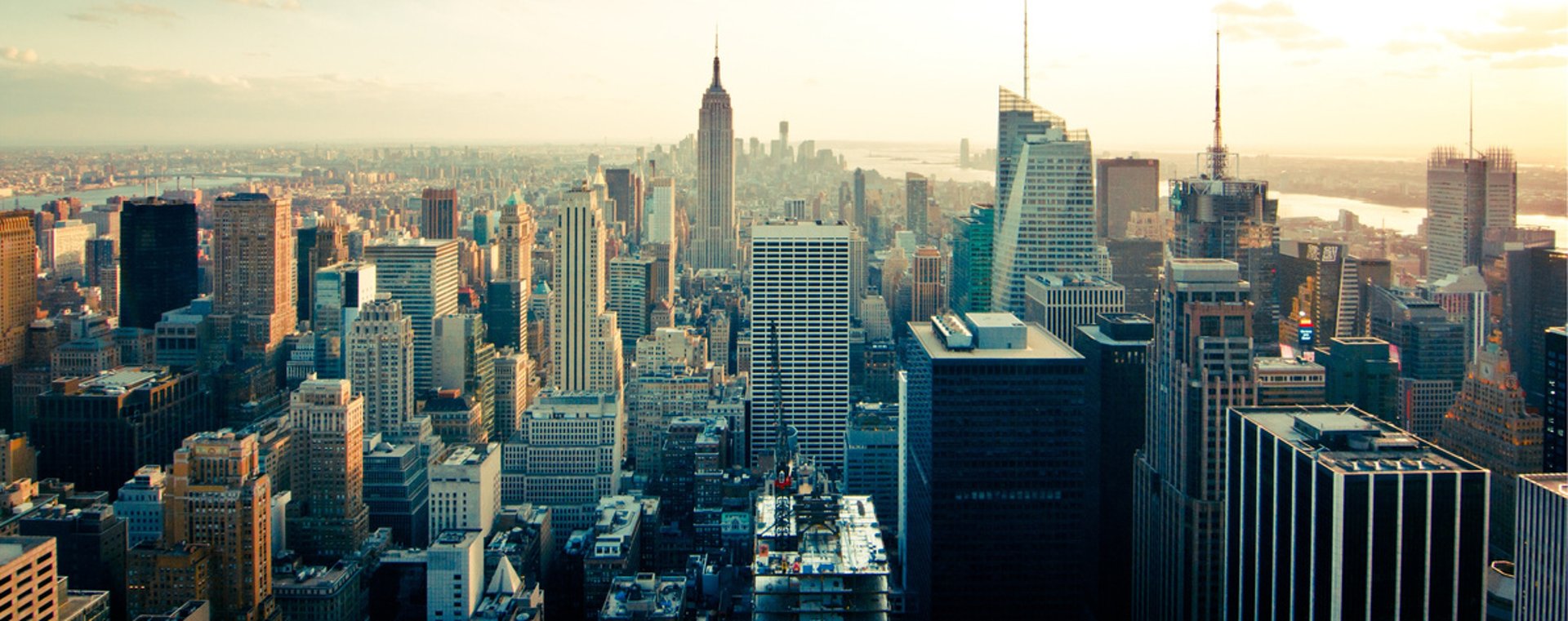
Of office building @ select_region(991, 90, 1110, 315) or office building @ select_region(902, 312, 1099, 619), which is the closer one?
office building @ select_region(902, 312, 1099, 619)

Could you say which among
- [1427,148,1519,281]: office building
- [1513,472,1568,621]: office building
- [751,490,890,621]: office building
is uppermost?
[1427,148,1519,281]: office building

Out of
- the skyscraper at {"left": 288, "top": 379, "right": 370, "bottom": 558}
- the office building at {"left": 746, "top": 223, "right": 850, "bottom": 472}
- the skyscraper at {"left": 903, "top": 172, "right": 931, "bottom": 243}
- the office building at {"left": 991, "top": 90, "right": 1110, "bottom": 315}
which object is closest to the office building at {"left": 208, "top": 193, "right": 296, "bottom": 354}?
the skyscraper at {"left": 288, "top": 379, "right": 370, "bottom": 558}

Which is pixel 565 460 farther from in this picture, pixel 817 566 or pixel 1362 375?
pixel 1362 375

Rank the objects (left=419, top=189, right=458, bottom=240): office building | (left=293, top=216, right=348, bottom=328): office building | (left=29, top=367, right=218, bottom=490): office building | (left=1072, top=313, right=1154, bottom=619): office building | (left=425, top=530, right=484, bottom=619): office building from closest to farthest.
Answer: (left=425, top=530, right=484, bottom=619): office building → (left=1072, top=313, right=1154, bottom=619): office building → (left=29, top=367, right=218, bottom=490): office building → (left=293, top=216, right=348, bottom=328): office building → (left=419, top=189, right=458, bottom=240): office building

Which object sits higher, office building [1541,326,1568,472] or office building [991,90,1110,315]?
office building [991,90,1110,315]

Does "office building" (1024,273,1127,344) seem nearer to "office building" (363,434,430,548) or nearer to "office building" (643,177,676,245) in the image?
"office building" (363,434,430,548)

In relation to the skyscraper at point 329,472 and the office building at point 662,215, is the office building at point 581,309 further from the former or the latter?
the skyscraper at point 329,472

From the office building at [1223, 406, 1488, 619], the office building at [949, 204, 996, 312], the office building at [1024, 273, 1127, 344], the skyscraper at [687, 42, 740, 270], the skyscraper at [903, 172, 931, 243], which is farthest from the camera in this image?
the skyscraper at [687, 42, 740, 270]
